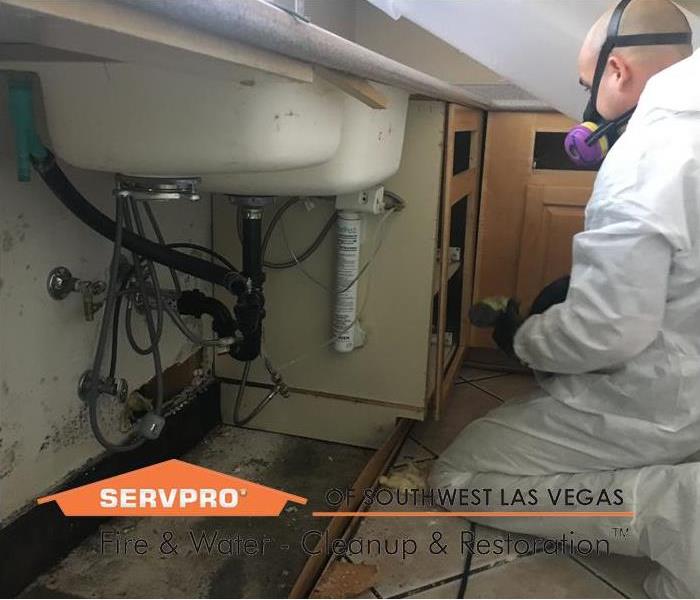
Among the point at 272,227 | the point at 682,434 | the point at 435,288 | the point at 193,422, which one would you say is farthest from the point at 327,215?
the point at 682,434

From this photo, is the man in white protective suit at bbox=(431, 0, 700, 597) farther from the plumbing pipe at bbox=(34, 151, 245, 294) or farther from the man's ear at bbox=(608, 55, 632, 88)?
the plumbing pipe at bbox=(34, 151, 245, 294)

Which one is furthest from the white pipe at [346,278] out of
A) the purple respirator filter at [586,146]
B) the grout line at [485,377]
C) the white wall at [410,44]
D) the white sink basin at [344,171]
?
the white wall at [410,44]

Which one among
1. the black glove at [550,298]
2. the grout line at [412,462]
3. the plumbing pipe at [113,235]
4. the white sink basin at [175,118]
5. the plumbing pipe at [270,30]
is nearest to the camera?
the plumbing pipe at [270,30]

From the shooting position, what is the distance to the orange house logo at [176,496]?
1.23 m

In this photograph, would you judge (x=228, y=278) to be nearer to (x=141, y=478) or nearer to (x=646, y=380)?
(x=141, y=478)

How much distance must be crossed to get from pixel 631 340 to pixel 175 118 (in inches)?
28.7

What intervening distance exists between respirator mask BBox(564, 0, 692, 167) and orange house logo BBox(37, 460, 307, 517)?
2.85 feet

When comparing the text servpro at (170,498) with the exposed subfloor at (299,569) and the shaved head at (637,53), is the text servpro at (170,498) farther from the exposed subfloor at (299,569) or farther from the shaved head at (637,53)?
the shaved head at (637,53)

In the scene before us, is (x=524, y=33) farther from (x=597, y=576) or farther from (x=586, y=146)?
(x=597, y=576)

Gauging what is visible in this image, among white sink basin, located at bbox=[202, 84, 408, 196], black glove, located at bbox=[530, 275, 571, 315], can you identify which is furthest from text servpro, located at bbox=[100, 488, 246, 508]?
black glove, located at bbox=[530, 275, 571, 315]

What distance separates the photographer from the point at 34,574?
1.07 metres

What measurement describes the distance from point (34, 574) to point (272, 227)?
31.5 inches

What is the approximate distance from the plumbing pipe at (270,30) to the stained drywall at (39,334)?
476 mm

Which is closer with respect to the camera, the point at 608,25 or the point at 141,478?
the point at 608,25
